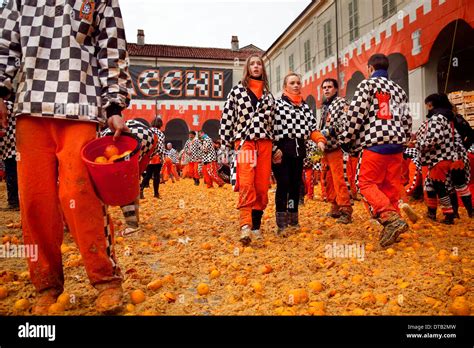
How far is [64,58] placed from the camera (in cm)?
214

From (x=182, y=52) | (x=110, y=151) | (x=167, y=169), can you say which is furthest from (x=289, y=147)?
(x=182, y=52)

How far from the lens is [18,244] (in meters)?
4.18

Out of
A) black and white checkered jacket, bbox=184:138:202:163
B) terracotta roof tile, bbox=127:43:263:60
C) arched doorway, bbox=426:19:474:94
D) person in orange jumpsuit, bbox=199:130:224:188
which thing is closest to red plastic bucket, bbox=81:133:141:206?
arched doorway, bbox=426:19:474:94

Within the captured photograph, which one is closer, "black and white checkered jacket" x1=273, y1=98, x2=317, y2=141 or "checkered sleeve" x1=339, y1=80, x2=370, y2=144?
"checkered sleeve" x1=339, y1=80, x2=370, y2=144

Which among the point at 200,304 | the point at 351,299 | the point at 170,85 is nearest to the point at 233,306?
the point at 200,304

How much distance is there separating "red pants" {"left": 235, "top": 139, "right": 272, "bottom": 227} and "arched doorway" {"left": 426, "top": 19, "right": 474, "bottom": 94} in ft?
16.1

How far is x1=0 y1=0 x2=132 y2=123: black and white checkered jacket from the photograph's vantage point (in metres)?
2.11

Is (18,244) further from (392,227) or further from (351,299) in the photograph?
(392,227)

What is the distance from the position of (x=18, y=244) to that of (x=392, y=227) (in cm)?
426

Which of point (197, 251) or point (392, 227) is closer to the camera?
point (392, 227)

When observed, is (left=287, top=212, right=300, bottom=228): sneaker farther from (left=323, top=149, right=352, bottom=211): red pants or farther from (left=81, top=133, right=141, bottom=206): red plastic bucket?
(left=81, top=133, right=141, bottom=206): red plastic bucket

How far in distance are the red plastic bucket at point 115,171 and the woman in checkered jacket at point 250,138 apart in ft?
6.81

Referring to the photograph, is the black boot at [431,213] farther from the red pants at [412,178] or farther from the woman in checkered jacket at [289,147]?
the woman in checkered jacket at [289,147]
